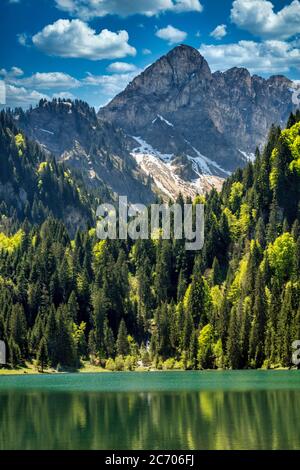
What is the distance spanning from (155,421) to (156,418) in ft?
8.86

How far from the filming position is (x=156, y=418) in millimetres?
91625

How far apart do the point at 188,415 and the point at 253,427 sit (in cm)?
1279

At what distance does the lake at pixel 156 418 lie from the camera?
246ft

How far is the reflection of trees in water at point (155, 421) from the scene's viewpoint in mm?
74688

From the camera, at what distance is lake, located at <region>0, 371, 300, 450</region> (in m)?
74.9

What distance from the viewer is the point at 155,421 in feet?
292

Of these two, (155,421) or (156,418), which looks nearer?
(155,421)

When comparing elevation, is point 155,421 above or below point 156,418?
above

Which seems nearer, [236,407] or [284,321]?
[236,407]

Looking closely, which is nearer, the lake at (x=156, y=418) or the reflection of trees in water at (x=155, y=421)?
the reflection of trees in water at (x=155, y=421)

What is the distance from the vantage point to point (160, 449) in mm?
71125

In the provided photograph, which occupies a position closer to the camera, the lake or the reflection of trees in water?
the reflection of trees in water
